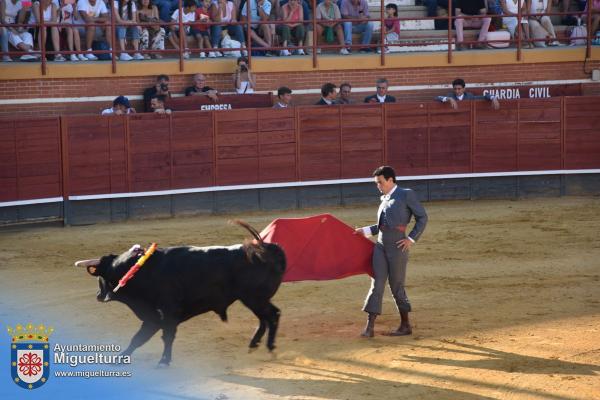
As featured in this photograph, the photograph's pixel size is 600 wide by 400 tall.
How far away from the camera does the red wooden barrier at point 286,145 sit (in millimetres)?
14977

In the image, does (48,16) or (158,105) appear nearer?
(158,105)

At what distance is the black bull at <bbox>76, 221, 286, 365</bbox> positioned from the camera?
26.1 ft

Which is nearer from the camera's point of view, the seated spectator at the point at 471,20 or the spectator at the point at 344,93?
the spectator at the point at 344,93

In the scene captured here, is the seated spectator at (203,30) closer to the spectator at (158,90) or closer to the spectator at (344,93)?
the spectator at (158,90)

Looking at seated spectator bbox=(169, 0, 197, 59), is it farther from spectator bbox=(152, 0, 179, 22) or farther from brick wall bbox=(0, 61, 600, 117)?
brick wall bbox=(0, 61, 600, 117)

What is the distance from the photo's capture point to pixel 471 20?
1892 cm

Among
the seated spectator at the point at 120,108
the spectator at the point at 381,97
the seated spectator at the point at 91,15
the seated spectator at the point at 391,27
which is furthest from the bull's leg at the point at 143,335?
the seated spectator at the point at 391,27

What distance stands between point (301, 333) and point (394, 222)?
1234 millimetres

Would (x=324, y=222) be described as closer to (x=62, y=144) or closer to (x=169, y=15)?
(x=62, y=144)

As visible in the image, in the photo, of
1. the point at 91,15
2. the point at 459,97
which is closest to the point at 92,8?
the point at 91,15

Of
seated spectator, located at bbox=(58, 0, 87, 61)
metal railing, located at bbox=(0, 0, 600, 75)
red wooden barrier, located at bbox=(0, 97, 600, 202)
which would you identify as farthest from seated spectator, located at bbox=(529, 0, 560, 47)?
seated spectator, located at bbox=(58, 0, 87, 61)

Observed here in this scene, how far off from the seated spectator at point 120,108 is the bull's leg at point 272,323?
768 cm

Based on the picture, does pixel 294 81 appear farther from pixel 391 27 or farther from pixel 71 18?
pixel 71 18

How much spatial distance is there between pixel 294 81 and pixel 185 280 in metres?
9.41
